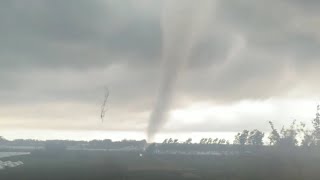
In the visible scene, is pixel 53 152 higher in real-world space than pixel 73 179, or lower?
higher

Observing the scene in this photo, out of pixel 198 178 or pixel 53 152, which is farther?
pixel 53 152

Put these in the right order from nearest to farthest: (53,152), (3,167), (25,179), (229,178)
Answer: (25,179) < (229,178) < (3,167) < (53,152)

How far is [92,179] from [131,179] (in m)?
7.91

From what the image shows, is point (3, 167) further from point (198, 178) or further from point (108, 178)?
point (198, 178)

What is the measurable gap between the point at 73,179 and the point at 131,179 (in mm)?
11471

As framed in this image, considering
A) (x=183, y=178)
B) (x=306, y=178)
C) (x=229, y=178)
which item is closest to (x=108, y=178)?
(x=183, y=178)

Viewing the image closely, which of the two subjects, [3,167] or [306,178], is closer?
[306,178]

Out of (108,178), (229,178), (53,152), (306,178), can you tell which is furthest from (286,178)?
(53,152)

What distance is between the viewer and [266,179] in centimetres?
8500

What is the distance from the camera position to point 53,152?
19688 cm

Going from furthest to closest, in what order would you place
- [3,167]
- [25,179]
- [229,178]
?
[3,167] → [229,178] → [25,179]

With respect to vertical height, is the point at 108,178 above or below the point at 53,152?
below

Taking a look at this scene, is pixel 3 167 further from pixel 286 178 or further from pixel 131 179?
pixel 286 178

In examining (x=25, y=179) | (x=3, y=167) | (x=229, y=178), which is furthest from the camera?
(x=3, y=167)
